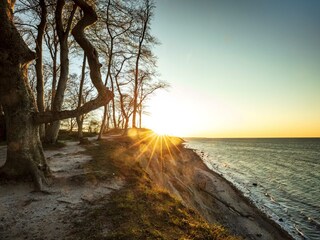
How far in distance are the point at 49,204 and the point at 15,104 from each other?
138 inches

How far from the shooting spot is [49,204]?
20.8 feet

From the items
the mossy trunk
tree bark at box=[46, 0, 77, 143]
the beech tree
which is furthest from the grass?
tree bark at box=[46, 0, 77, 143]

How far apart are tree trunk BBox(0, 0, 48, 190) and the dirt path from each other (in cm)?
55

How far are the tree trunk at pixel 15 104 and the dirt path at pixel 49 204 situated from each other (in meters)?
0.55

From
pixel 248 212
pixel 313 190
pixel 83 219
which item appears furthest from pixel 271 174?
pixel 83 219

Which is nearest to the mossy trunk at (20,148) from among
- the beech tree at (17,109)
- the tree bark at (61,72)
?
the beech tree at (17,109)

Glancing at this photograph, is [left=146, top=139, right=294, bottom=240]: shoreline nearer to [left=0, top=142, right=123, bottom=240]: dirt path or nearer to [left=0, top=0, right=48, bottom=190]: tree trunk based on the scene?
[left=0, top=142, right=123, bottom=240]: dirt path

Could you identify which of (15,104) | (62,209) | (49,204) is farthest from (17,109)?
(62,209)

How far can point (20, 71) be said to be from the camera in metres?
7.67

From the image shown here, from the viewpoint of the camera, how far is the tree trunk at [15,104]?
24.2 feet

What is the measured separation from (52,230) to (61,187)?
2.63 metres

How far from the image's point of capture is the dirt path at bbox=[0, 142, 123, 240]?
16.6ft

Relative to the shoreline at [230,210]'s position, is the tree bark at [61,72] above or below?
above

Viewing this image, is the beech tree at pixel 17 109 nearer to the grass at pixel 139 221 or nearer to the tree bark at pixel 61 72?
the grass at pixel 139 221
